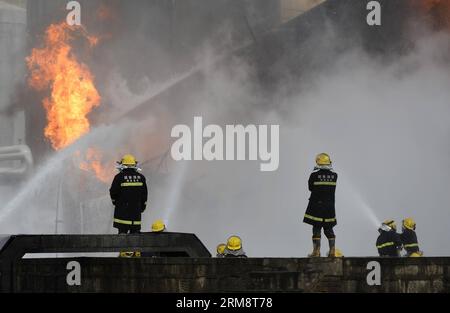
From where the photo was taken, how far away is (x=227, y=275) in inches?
539

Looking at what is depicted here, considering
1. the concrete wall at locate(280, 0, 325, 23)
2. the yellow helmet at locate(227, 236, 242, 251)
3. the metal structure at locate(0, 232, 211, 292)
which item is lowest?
the metal structure at locate(0, 232, 211, 292)

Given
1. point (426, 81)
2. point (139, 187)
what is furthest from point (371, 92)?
point (139, 187)

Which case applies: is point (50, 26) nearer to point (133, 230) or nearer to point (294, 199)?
point (294, 199)

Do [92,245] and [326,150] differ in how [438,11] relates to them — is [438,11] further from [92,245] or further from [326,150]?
[92,245]

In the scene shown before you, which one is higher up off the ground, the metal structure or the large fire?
the large fire

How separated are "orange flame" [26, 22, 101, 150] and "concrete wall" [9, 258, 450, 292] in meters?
20.5

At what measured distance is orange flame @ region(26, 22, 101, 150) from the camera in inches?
1347

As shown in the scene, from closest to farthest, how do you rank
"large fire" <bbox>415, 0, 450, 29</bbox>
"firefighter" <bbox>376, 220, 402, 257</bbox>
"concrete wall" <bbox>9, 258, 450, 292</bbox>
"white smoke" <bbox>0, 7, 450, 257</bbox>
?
1. "concrete wall" <bbox>9, 258, 450, 292</bbox>
2. "firefighter" <bbox>376, 220, 402, 257</bbox>
3. "white smoke" <bbox>0, 7, 450, 257</bbox>
4. "large fire" <bbox>415, 0, 450, 29</bbox>

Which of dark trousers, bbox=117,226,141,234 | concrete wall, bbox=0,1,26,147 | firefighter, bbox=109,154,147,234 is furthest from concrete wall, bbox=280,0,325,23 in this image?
dark trousers, bbox=117,226,141,234

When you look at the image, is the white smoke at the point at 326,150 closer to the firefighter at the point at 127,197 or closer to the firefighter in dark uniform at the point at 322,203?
the firefighter in dark uniform at the point at 322,203

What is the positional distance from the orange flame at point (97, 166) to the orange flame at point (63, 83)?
696 mm

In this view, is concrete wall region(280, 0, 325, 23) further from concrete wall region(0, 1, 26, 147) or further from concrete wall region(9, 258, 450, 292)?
concrete wall region(9, 258, 450, 292)

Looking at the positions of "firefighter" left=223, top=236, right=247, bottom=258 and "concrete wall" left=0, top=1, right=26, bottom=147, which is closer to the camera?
"firefighter" left=223, top=236, right=247, bottom=258

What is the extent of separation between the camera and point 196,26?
3706cm
